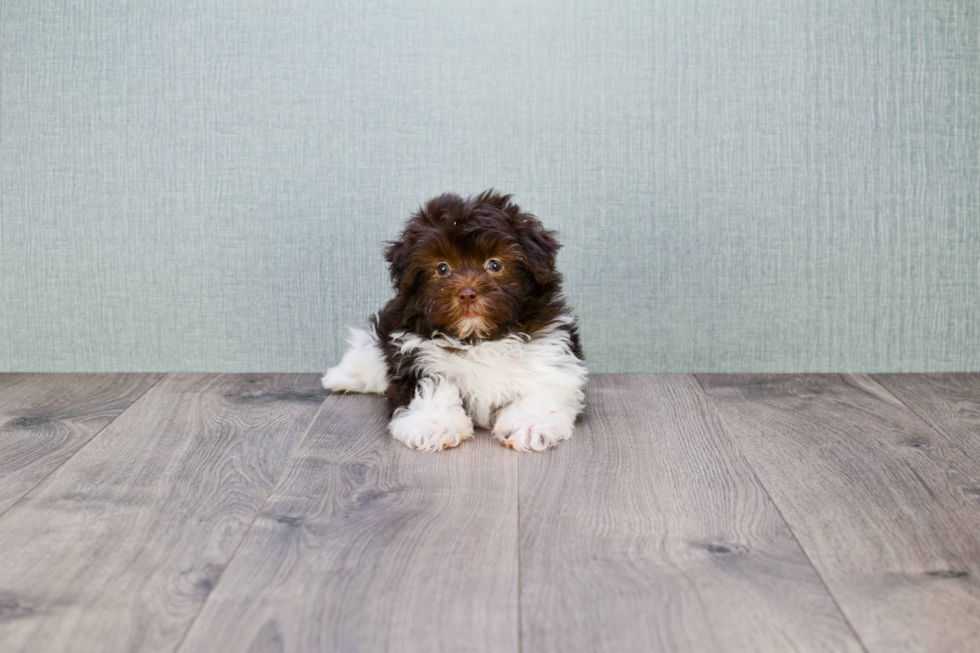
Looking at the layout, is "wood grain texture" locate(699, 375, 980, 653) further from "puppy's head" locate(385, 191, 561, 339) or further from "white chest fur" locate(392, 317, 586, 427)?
"puppy's head" locate(385, 191, 561, 339)

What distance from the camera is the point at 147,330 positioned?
281cm

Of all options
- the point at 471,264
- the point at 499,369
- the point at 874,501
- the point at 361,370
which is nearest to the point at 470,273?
the point at 471,264

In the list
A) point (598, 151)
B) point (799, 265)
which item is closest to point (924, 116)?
point (799, 265)

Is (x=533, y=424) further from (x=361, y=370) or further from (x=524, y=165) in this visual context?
(x=524, y=165)

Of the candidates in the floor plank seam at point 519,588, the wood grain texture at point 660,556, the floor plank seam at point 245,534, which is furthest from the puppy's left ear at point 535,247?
the floor plank seam at point 245,534

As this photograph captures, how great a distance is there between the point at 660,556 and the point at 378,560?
464 mm

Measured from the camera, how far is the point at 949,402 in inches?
96.2

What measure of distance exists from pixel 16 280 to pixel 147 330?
1.46 ft

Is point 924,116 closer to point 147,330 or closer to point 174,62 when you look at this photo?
point 174,62

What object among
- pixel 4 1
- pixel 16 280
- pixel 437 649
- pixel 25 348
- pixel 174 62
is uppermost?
pixel 4 1

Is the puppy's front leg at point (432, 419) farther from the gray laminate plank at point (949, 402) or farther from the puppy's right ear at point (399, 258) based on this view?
the gray laminate plank at point (949, 402)

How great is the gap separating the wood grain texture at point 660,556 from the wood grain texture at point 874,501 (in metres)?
0.05

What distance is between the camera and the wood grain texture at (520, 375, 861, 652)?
3.96ft

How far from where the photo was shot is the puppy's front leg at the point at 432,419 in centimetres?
199
